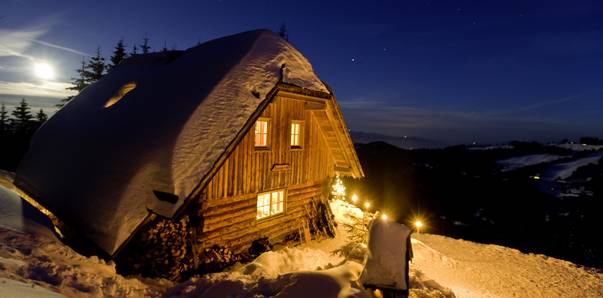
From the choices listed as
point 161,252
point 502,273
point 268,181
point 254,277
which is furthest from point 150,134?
point 502,273

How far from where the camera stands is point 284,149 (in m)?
Answer: 11.7

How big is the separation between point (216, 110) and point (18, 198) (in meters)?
6.15

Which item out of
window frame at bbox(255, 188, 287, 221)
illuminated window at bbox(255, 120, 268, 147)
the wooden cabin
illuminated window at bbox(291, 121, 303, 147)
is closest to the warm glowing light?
the wooden cabin

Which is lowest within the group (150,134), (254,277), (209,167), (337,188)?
(254,277)

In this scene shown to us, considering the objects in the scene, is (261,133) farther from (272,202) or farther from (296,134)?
(272,202)

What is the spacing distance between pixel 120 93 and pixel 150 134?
194 inches

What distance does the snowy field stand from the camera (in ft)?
17.7

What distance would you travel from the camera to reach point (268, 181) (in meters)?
11.1

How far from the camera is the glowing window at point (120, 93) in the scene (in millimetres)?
12042

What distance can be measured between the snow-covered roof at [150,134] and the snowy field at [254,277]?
40.0 inches

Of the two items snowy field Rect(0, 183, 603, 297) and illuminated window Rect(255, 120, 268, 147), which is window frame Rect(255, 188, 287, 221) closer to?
snowy field Rect(0, 183, 603, 297)

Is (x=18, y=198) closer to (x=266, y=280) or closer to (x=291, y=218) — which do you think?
(x=266, y=280)

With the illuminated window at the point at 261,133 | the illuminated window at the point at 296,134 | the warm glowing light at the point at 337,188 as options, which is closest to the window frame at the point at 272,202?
the illuminated window at the point at 261,133

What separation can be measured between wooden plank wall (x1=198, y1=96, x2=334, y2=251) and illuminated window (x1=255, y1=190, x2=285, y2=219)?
0.64 feet
